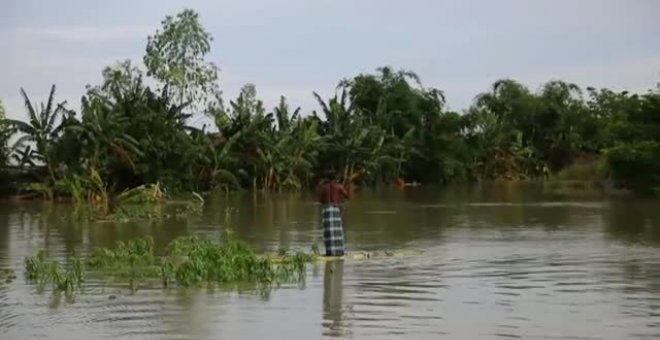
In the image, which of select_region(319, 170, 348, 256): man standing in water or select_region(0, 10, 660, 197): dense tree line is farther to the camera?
select_region(0, 10, 660, 197): dense tree line

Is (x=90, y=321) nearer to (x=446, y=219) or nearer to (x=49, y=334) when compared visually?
(x=49, y=334)

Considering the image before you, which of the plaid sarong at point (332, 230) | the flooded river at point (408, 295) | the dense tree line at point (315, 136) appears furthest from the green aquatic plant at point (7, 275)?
the dense tree line at point (315, 136)

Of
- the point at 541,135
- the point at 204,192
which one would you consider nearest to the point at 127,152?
the point at 204,192

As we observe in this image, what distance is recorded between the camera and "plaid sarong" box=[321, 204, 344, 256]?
47.0ft

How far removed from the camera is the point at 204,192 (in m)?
44.0

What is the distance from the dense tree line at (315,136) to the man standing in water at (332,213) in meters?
23.4

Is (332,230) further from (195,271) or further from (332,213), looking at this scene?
(195,271)

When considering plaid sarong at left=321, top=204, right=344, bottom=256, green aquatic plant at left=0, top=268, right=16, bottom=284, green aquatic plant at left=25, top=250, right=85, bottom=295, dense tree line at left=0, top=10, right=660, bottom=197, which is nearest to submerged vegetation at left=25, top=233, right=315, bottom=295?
green aquatic plant at left=25, top=250, right=85, bottom=295

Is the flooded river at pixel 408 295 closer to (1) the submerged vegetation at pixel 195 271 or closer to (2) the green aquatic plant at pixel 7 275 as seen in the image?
(2) the green aquatic plant at pixel 7 275

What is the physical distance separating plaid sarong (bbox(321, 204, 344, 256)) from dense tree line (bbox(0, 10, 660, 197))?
922 inches

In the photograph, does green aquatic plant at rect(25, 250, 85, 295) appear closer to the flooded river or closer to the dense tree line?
the flooded river

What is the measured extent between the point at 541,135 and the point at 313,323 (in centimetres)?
6540

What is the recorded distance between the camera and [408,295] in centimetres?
1067

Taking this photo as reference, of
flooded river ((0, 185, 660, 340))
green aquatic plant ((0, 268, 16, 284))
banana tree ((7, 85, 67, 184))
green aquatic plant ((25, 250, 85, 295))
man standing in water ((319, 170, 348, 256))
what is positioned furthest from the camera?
banana tree ((7, 85, 67, 184))
